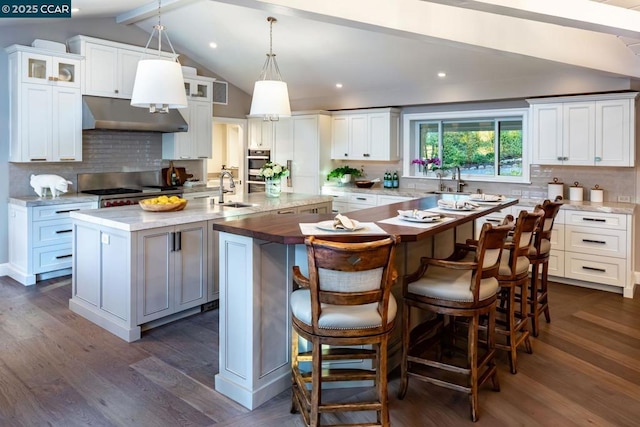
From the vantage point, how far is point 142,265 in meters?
3.60

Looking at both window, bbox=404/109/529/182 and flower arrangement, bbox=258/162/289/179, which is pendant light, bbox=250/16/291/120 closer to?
flower arrangement, bbox=258/162/289/179

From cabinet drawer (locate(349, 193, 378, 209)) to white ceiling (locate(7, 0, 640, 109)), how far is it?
142cm

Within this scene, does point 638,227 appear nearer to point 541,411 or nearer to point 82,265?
point 541,411

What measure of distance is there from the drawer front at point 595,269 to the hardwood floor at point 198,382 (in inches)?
34.4

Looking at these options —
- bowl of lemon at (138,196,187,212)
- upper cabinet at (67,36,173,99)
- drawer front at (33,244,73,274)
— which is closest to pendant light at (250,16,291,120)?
bowl of lemon at (138,196,187,212)

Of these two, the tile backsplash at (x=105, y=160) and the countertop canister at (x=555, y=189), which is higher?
the tile backsplash at (x=105, y=160)

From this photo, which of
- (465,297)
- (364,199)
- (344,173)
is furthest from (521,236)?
(344,173)

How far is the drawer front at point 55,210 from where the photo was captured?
5132 millimetres

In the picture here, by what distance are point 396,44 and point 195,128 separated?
327 centimetres

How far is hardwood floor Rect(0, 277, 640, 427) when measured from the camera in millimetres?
2560

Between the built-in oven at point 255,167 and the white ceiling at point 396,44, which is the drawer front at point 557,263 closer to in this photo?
the white ceiling at point 396,44

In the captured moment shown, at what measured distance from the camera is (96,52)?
19.0ft

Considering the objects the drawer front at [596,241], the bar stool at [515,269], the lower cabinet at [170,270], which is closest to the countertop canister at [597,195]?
the drawer front at [596,241]

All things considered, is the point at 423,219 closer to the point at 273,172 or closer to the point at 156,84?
the point at 156,84
